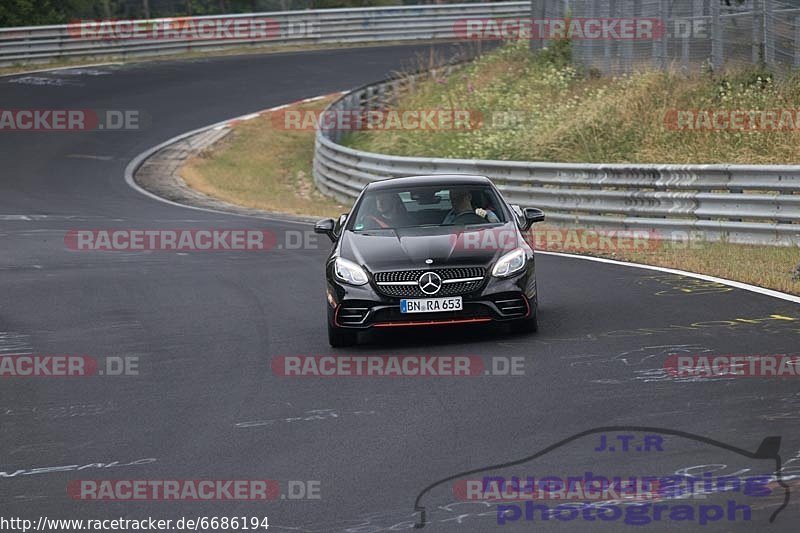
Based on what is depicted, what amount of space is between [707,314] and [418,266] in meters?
2.72

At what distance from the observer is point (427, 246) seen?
35.6 ft

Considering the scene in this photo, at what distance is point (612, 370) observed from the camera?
920 cm

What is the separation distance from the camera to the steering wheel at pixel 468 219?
11.6m

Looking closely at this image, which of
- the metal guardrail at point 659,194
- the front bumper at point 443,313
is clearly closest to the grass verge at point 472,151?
the metal guardrail at point 659,194

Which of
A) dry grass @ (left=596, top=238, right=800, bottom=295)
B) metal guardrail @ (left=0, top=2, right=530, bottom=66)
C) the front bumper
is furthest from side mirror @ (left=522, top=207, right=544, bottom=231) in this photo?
metal guardrail @ (left=0, top=2, right=530, bottom=66)

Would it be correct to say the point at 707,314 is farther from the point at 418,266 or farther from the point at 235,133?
the point at 235,133

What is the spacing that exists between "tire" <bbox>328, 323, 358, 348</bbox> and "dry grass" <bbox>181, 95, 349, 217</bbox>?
14.1m

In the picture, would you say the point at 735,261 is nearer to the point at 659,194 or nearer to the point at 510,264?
the point at 659,194

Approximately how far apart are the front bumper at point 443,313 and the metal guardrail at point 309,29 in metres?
35.9

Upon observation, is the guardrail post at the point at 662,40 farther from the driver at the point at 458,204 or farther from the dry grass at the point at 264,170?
the driver at the point at 458,204

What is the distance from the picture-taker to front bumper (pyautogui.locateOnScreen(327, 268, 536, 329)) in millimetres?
10445

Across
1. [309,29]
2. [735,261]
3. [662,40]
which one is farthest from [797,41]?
[309,29]

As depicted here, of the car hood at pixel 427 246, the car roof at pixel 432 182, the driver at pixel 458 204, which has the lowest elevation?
the car hood at pixel 427 246

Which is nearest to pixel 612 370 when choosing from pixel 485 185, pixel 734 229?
pixel 485 185
